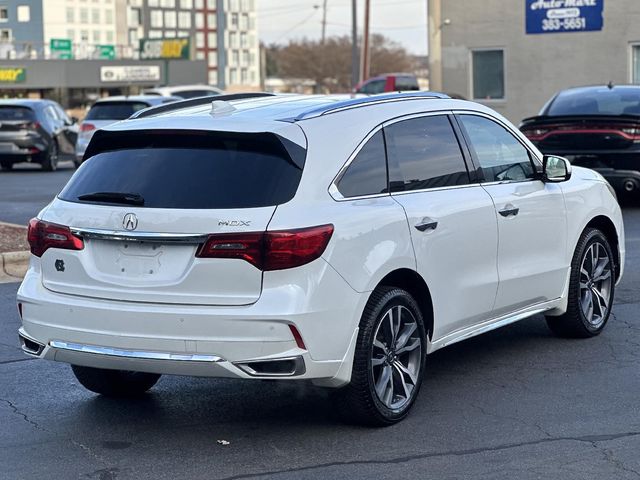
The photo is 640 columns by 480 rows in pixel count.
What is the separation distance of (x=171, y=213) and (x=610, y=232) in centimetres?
386

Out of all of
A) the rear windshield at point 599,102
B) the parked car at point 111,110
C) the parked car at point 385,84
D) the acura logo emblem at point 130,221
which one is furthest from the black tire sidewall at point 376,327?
the parked car at point 385,84

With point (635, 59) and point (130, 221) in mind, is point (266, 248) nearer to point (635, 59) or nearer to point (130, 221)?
A: point (130, 221)

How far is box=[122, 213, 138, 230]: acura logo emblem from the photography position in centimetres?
565

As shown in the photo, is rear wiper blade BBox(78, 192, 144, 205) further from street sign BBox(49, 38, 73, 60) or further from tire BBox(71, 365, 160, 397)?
street sign BBox(49, 38, 73, 60)

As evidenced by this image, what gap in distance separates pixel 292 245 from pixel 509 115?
2733 centimetres

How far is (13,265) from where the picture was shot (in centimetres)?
1124

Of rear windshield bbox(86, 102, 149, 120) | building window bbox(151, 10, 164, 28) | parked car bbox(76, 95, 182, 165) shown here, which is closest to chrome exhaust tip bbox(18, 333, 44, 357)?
parked car bbox(76, 95, 182, 165)

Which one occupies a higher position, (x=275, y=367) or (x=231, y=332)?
(x=231, y=332)

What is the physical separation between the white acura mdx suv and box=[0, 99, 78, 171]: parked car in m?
19.6

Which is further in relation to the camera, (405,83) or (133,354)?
(405,83)

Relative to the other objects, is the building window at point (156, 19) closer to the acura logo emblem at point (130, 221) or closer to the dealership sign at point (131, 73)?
the dealership sign at point (131, 73)

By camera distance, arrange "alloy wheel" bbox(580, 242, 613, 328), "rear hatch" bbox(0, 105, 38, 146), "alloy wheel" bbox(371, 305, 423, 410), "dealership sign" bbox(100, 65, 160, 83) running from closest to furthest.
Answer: "alloy wheel" bbox(371, 305, 423, 410), "alloy wheel" bbox(580, 242, 613, 328), "rear hatch" bbox(0, 105, 38, 146), "dealership sign" bbox(100, 65, 160, 83)

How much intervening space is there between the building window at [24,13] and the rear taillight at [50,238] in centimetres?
11201

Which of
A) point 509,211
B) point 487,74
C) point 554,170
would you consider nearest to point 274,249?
point 509,211
